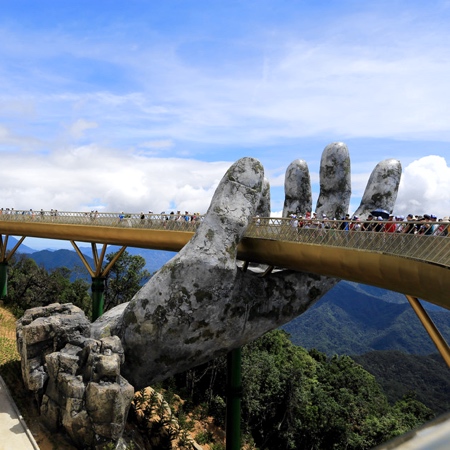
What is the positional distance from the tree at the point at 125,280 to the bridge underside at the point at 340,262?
16.1 meters

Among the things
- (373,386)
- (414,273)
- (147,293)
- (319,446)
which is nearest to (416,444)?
(414,273)

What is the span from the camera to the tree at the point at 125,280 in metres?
43.6

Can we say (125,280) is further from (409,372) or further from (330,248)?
(409,372)

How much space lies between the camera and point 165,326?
1872 centimetres

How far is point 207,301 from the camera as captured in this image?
18.9 m

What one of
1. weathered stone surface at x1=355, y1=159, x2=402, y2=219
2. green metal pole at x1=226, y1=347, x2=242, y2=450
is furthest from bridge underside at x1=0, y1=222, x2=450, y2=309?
weathered stone surface at x1=355, y1=159, x2=402, y2=219

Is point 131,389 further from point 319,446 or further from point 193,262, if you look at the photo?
point 319,446

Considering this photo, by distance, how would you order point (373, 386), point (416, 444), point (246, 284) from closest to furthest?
point (416, 444) → point (246, 284) → point (373, 386)

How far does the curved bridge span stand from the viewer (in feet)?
40.9

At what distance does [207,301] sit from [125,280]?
26.6m

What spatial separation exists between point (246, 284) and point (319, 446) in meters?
21.9

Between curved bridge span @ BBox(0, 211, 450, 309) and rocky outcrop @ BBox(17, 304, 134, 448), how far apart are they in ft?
22.0

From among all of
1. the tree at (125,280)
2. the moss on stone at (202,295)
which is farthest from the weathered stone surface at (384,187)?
the tree at (125,280)

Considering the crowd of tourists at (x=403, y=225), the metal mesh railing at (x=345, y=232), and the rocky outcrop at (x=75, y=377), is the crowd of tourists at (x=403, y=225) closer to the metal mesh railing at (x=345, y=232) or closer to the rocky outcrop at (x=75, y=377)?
the metal mesh railing at (x=345, y=232)
